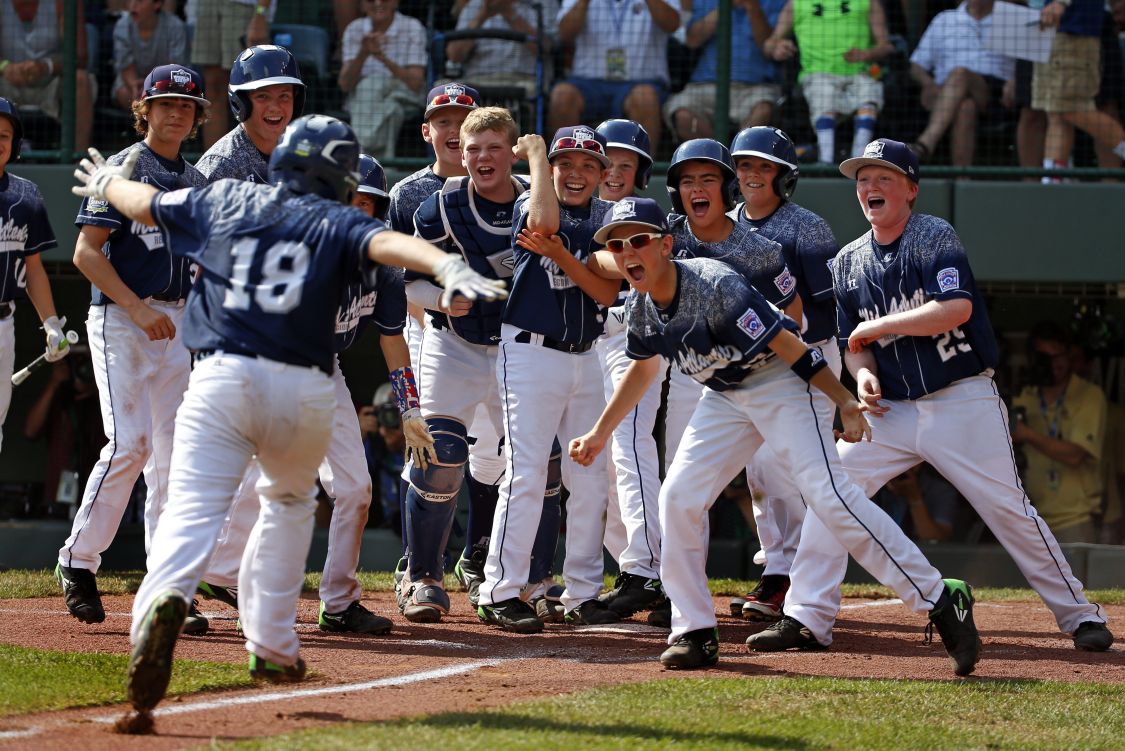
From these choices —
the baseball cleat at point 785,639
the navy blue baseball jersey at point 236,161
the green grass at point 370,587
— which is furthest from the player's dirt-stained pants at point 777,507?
the navy blue baseball jersey at point 236,161

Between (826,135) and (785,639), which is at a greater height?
(826,135)

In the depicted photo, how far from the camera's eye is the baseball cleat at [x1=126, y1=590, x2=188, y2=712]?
12.6ft

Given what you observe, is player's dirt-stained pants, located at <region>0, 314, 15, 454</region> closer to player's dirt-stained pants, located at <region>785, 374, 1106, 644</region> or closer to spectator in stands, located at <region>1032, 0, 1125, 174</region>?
player's dirt-stained pants, located at <region>785, 374, 1106, 644</region>

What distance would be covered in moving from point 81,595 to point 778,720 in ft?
9.59

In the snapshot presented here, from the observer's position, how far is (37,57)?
1010 centimetres

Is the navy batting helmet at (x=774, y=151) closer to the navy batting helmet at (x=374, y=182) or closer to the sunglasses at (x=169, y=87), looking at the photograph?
the navy batting helmet at (x=374, y=182)

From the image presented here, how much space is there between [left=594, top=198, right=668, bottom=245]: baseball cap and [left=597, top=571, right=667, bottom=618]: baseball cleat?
77.2 inches

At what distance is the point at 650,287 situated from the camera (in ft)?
16.3

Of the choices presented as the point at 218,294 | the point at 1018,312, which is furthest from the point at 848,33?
the point at 218,294

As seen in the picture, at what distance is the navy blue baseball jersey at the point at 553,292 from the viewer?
19.4 ft

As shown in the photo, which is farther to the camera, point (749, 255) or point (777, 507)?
point (777, 507)

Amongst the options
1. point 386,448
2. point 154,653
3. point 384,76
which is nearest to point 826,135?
point 384,76

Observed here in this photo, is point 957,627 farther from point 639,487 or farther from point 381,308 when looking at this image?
point 381,308

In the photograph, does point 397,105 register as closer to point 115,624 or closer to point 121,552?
point 121,552
